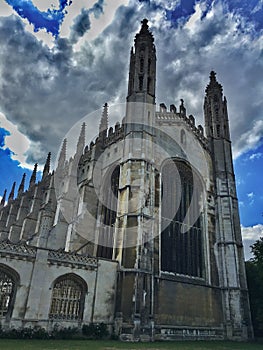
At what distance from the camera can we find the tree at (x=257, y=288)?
841 inches

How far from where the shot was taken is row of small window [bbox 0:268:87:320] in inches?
557

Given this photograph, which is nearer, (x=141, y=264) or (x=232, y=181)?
(x=141, y=264)

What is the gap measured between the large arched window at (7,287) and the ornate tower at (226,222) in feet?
48.7

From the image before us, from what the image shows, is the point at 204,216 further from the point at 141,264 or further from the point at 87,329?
the point at 87,329

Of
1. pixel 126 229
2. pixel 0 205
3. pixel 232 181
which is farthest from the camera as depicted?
pixel 0 205

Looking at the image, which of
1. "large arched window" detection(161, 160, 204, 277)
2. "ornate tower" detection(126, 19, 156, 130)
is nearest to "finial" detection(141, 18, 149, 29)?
"ornate tower" detection(126, 19, 156, 130)

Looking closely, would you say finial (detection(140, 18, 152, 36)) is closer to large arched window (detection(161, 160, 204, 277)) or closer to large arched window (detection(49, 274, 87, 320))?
large arched window (detection(161, 160, 204, 277))

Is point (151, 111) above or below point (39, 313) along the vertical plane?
above

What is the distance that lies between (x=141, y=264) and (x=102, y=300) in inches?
117

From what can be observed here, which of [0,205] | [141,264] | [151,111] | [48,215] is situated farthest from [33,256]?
[0,205]

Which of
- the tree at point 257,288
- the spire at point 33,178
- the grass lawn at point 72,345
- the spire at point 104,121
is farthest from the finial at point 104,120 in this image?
the grass lawn at point 72,345

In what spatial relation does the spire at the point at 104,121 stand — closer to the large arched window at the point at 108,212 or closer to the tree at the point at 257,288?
the large arched window at the point at 108,212

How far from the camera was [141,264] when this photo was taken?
56.1ft

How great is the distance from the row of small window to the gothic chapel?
53mm
